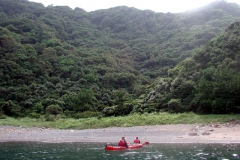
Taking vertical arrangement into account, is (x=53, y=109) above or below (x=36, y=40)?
below

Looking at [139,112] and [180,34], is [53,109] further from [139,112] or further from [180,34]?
[180,34]

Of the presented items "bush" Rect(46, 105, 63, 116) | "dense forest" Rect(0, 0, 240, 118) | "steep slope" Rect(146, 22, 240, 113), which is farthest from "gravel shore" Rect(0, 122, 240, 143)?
"bush" Rect(46, 105, 63, 116)

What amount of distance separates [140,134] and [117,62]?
62301mm

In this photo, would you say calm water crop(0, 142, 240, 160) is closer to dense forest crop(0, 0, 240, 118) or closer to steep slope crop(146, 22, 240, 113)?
steep slope crop(146, 22, 240, 113)

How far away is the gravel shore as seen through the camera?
28344 mm

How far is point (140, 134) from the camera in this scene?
33562mm

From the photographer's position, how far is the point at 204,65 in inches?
1864

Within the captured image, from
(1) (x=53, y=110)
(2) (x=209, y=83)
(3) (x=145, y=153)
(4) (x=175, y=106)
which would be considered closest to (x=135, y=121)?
(4) (x=175, y=106)

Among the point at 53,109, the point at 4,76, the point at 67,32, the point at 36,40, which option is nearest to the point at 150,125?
the point at 53,109

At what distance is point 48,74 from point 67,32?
53.8 meters

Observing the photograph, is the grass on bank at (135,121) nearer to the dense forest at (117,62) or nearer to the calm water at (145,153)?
the dense forest at (117,62)

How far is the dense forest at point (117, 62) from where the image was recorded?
44.4m

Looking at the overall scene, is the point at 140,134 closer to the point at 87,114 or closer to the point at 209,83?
the point at 209,83

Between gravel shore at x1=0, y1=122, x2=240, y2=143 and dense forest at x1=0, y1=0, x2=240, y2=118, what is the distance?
22.9ft
